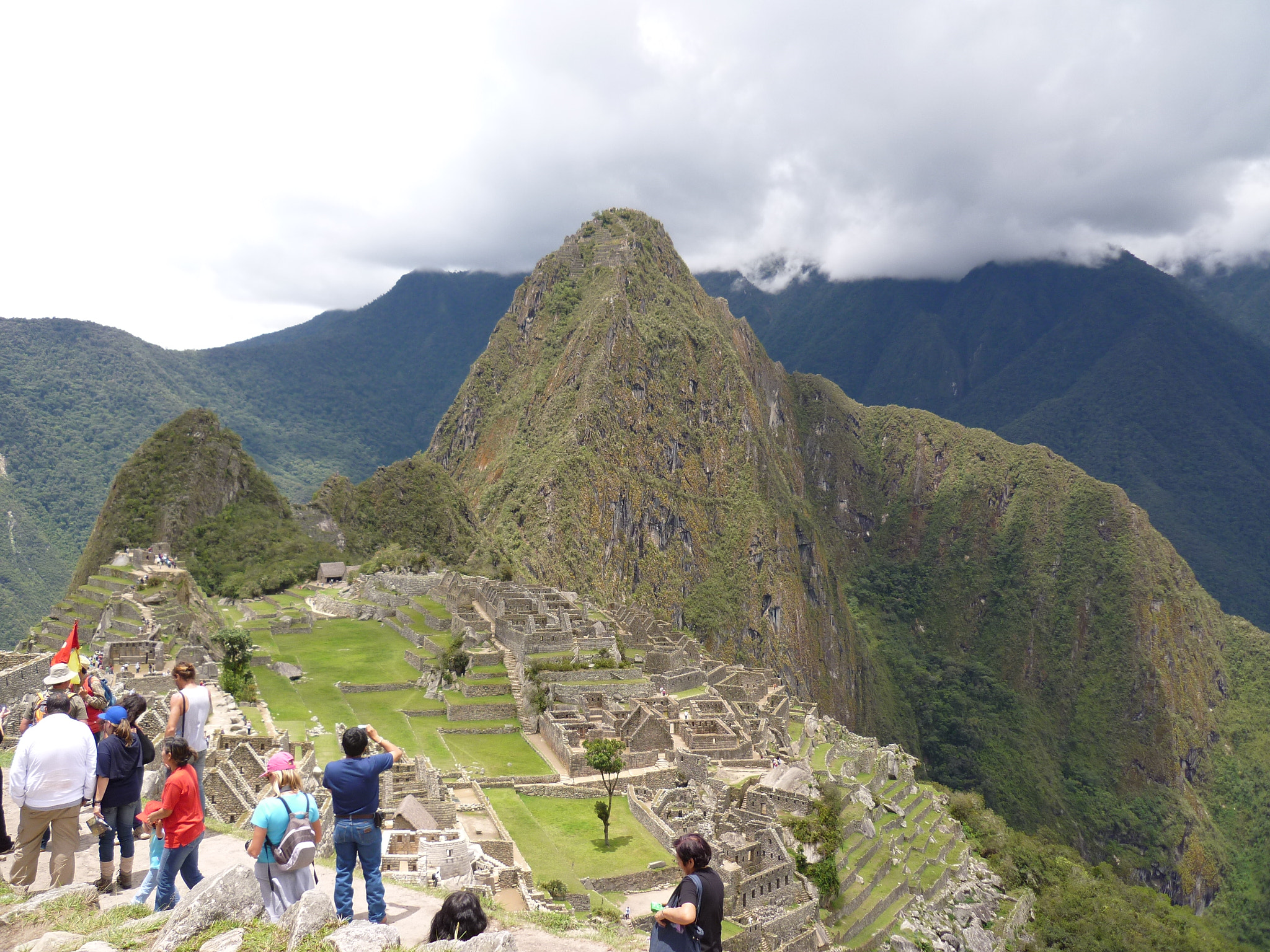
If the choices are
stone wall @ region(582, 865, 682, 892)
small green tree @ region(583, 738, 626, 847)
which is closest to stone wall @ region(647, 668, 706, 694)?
small green tree @ region(583, 738, 626, 847)

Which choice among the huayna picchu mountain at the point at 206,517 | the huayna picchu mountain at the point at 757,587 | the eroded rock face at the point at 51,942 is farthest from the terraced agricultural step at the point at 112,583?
the huayna picchu mountain at the point at 757,587

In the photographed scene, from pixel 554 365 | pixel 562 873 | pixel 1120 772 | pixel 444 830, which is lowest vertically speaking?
pixel 1120 772

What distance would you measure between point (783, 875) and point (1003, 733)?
162 meters

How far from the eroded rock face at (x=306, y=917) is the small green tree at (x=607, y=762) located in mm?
22299

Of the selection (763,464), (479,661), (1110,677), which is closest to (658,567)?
(763,464)

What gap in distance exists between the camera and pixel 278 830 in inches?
414

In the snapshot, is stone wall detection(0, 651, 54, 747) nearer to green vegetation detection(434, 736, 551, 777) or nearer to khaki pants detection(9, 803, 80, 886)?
green vegetation detection(434, 736, 551, 777)

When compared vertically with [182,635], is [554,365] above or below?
above

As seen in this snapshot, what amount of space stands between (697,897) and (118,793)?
8.33 metres

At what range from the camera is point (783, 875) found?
29703 mm

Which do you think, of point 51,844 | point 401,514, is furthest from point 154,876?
point 401,514

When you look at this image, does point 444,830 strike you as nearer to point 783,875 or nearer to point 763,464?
point 783,875

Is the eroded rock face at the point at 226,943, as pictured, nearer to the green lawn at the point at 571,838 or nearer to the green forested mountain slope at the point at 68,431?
the green lawn at the point at 571,838

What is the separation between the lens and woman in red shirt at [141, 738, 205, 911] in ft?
36.6
